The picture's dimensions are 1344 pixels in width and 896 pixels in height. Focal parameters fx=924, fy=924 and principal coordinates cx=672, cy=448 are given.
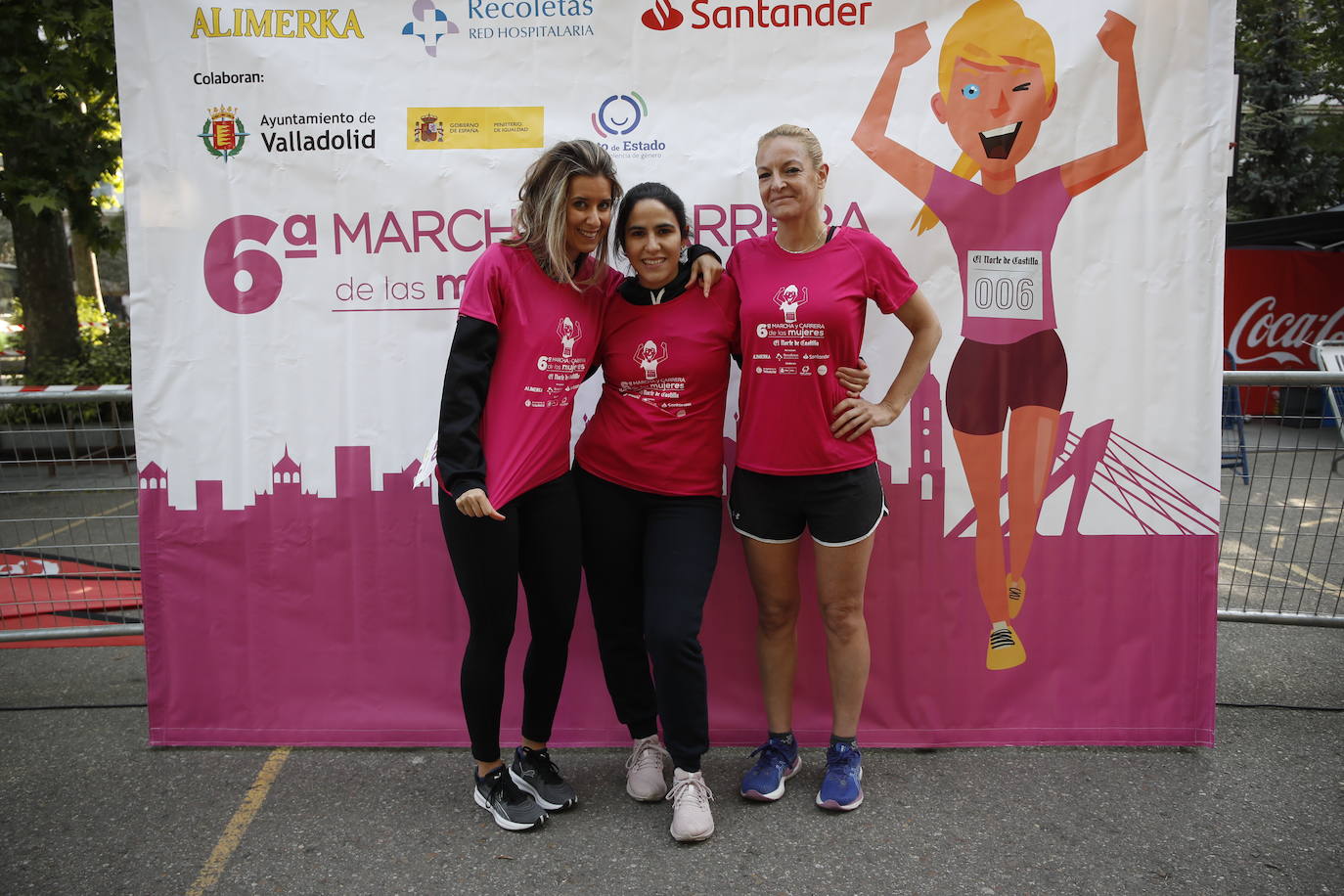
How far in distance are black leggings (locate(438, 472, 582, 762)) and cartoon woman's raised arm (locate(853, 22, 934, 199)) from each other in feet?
5.40

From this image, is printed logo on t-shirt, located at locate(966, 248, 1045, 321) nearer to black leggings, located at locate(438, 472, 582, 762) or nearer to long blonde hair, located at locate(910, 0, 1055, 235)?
long blonde hair, located at locate(910, 0, 1055, 235)

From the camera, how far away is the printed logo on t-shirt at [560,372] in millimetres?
2850

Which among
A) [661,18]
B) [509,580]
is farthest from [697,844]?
[661,18]

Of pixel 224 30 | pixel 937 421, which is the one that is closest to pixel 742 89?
pixel 937 421

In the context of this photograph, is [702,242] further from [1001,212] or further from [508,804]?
[508,804]

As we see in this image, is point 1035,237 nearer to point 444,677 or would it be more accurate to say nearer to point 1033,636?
point 1033,636

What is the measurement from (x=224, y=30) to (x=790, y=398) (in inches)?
98.2

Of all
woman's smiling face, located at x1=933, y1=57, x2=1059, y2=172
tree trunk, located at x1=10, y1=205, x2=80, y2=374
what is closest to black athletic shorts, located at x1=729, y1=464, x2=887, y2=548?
woman's smiling face, located at x1=933, y1=57, x2=1059, y2=172

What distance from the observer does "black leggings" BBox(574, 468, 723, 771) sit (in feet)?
9.52

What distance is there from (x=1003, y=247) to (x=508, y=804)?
262 cm

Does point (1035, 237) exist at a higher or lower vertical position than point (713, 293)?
higher

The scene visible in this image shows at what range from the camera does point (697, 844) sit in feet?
9.54

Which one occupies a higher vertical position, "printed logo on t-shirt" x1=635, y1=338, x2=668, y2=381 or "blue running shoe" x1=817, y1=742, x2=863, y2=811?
"printed logo on t-shirt" x1=635, y1=338, x2=668, y2=381

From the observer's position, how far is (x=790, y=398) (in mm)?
2924
